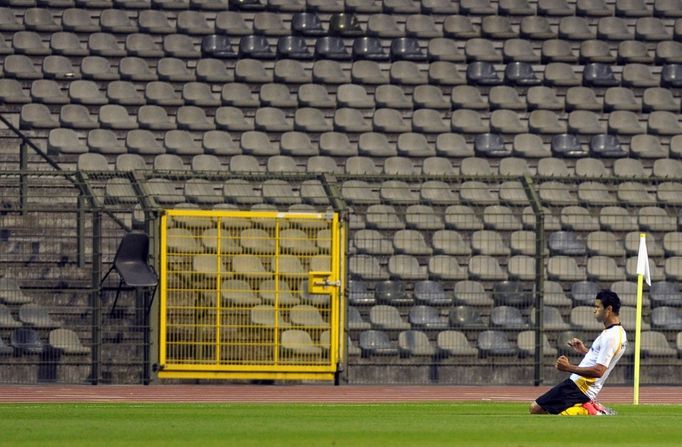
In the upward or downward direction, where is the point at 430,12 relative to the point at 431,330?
upward

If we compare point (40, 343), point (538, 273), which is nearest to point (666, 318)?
point (538, 273)

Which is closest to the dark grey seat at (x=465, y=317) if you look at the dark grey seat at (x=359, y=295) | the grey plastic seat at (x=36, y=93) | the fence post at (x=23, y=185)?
the dark grey seat at (x=359, y=295)

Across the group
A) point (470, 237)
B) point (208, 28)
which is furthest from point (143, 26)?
point (470, 237)

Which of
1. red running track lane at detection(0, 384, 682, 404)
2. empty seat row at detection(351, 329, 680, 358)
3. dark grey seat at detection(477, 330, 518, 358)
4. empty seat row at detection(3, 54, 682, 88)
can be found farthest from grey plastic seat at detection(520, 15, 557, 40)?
red running track lane at detection(0, 384, 682, 404)

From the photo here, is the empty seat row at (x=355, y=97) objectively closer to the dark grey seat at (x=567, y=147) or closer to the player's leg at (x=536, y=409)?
the dark grey seat at (x=567, y=147)

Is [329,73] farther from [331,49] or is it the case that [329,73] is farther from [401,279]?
[401,279]

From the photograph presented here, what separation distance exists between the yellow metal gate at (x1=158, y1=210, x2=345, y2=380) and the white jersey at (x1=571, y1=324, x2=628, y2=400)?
5321mm

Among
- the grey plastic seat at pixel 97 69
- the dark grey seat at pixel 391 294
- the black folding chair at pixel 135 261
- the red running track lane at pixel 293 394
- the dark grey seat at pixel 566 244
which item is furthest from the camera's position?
the grey plastic seat at pixel 97 69

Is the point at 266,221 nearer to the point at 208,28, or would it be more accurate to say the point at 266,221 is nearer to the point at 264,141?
the point at 264,141

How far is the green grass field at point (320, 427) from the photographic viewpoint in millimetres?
10242

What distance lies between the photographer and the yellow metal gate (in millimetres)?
17500

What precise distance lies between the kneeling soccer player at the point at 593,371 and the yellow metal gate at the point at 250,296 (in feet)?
17.0

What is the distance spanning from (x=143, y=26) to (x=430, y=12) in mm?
4466

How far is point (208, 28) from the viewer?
867 inches
